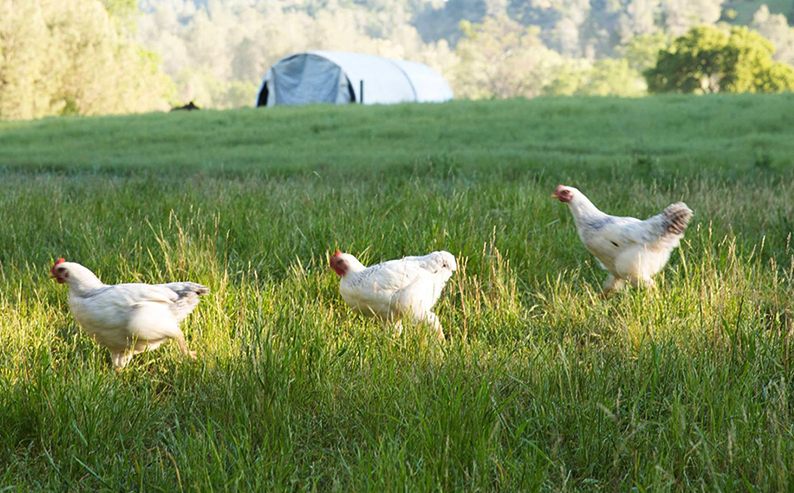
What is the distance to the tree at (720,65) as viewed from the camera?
40.4m

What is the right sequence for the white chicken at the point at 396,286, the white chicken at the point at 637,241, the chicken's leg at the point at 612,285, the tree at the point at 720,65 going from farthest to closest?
the tree at the point at 720,65
the chicken's leg at the point at 612,285
the white chicken at the point at 637,241
the white chicken at the point at 396,286

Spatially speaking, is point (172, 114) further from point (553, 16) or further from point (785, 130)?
point (553, 16)

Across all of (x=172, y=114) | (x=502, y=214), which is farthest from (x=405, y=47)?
(x=502, y=214)

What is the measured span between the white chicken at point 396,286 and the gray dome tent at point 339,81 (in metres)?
28.2

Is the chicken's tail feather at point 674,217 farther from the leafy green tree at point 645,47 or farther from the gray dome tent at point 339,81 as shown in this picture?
the leafy green tree at point 645,47

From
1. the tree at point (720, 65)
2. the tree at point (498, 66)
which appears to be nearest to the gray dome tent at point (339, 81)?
the tree at point (720, 65)

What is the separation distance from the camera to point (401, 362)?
131 inches

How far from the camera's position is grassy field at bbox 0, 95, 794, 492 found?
2.45m

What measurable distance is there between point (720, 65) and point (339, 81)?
23.2 m

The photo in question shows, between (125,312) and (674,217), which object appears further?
(674,217)

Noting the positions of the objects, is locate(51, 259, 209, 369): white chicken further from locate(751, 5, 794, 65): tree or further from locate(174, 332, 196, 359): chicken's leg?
locate(751, 5, 794, 65): tree

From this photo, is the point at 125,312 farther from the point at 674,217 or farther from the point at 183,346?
the point at 674,217

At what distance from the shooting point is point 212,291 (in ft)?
14.0

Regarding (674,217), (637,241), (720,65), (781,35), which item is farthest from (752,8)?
(637,241)
